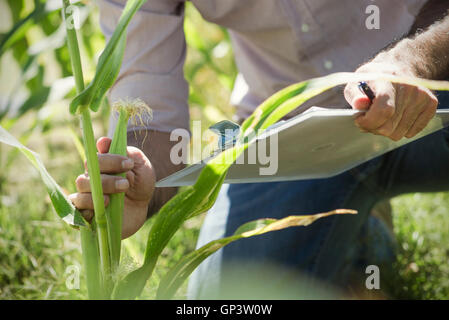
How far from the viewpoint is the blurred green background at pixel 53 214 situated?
2.94 feet

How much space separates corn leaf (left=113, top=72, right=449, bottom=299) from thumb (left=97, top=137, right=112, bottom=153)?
0.38 ft

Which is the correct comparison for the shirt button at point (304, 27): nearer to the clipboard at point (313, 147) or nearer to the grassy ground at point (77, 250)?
the clipboard at point (313, 147)

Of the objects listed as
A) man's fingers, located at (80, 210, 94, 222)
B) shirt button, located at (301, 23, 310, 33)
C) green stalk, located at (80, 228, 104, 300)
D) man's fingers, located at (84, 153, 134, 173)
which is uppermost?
shirt button, located at (301, 23, 310, 33)

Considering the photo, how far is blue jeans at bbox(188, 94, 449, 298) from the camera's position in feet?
2.85

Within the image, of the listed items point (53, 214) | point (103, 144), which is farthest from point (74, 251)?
point (103, 144)

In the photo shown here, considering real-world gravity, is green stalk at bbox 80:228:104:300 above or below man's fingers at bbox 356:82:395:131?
below

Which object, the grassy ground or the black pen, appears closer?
the black pen

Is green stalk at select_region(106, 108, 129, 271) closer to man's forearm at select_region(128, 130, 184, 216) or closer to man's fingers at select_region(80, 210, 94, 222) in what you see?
man's fingers at select_region(80, 210, 94, 222)

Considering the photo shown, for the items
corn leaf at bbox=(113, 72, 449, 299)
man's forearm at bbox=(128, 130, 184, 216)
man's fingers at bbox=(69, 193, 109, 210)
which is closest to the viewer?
corn leaf at bbox=(113, 72, 449, 299)

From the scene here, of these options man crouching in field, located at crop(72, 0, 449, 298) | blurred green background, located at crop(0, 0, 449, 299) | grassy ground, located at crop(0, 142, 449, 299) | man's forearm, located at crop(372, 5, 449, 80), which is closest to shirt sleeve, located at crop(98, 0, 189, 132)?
man crouching in field, located at crop(72, 0, 449, 298)

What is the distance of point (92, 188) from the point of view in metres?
0.43

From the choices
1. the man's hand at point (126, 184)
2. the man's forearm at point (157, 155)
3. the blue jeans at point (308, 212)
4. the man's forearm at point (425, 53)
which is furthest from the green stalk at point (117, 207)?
the blue jeans at point (308, 212)

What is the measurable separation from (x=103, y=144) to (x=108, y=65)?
0.12 metres

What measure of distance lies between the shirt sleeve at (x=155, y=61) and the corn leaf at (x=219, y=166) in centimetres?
26
